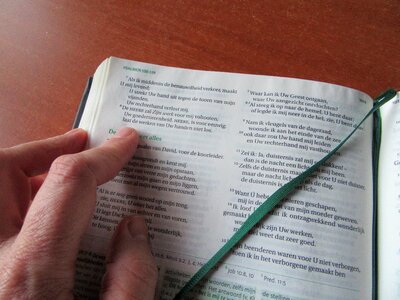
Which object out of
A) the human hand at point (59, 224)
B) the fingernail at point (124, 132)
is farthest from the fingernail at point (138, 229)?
the fingernail at point (124, 132)

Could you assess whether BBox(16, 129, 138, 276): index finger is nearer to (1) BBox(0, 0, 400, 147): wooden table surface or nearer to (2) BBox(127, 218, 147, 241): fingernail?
(2) BBox(127, 218, 147, 241): fingernail

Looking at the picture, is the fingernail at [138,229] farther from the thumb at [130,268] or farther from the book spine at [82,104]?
the book spine at [82,104]

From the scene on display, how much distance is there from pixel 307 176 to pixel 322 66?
196mm

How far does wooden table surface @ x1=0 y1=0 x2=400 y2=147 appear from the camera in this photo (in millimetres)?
524

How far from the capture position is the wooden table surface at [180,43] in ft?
1.72

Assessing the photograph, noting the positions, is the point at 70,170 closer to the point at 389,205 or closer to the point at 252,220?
the point at 252,220

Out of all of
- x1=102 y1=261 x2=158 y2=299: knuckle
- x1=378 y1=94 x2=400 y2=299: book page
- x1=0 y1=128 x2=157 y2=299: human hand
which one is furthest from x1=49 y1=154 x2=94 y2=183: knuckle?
x1=378 y1=94 x2=400 y2=299: book page

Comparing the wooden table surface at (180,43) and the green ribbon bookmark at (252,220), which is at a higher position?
the wooden table surface at (180,43)

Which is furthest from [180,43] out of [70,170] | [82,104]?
[70,170]

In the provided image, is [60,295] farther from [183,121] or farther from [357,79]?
[357,79]

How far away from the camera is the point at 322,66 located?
53 cm

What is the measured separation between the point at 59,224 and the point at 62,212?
0.01 m

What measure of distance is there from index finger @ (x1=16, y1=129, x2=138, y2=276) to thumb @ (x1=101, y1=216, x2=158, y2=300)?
0.05 m

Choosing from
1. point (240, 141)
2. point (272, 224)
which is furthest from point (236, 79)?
point (272, 224)
